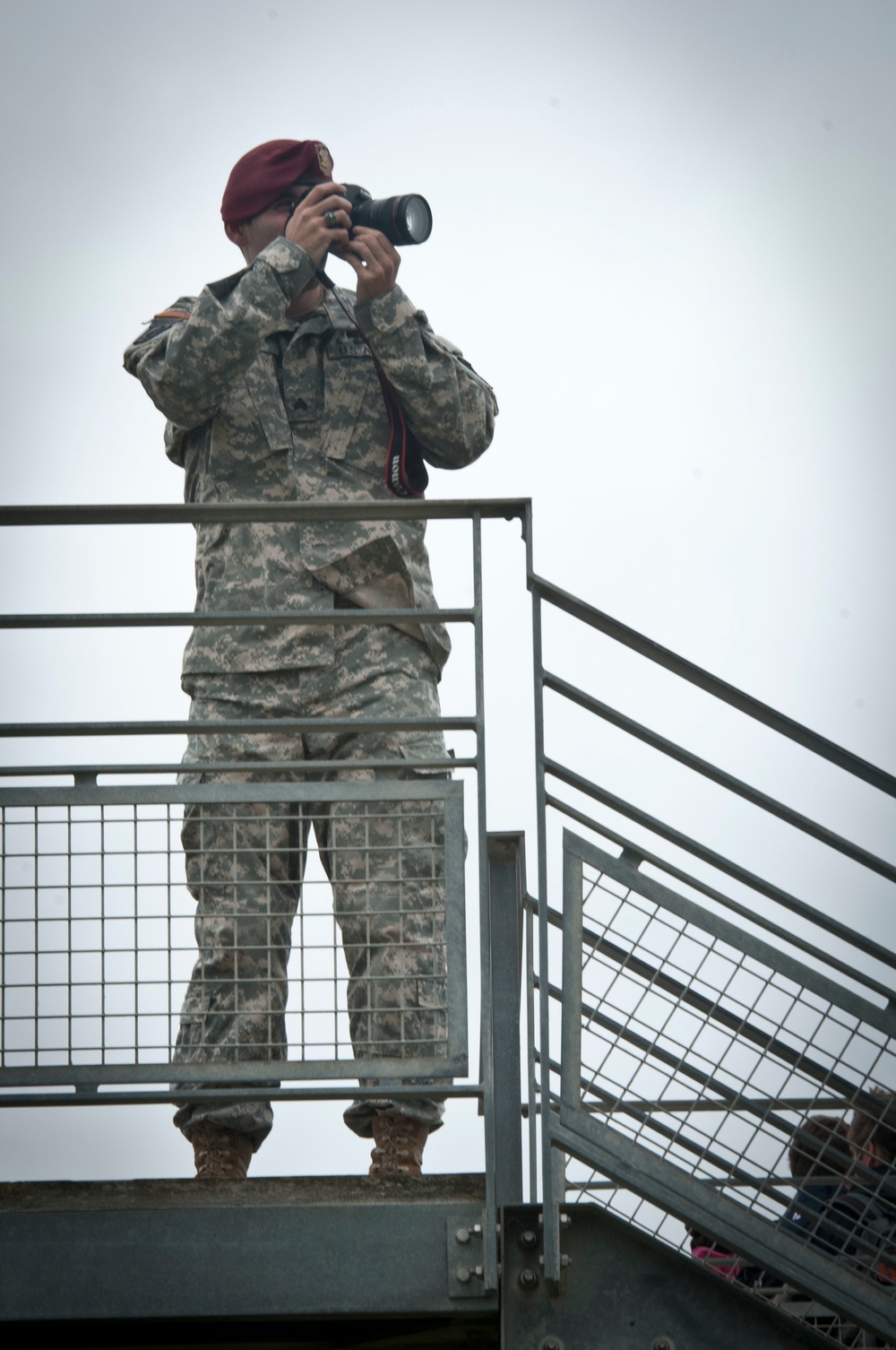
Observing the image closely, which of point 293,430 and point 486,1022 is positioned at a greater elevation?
point 293,430

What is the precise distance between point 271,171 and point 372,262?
0.37 m

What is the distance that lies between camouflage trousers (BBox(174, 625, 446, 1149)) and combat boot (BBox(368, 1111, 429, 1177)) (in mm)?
23

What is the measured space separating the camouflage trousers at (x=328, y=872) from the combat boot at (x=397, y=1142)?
0.02 m

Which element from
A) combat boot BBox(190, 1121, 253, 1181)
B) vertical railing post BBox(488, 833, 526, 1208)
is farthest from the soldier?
vertical railing post BBox(488, 833, 526, 1208)

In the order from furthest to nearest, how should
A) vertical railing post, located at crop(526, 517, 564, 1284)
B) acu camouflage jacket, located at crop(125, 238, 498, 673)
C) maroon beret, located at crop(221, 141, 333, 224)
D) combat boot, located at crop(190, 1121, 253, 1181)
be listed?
1. maroon beret, located at crop(221, 141, 333, 224)
2. acu camouflage jacket, located at crop(125, 238, 498, 673)
3. combat boot, located at crop(190, 1121, 253, 1181)
4. vertical railing post, located at crop(526, 517, 564, 1284)

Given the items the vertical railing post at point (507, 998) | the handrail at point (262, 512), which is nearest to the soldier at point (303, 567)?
the handrail at point (262, 512)

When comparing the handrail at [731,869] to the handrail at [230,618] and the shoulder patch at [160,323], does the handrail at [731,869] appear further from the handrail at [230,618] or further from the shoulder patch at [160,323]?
the shoulder patch at [160,323]

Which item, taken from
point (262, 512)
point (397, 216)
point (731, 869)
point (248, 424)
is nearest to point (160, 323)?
point (248, 424)

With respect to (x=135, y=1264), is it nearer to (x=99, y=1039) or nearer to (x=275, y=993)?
(x=99, y=1039)

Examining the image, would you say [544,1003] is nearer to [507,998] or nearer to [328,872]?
[328,872]

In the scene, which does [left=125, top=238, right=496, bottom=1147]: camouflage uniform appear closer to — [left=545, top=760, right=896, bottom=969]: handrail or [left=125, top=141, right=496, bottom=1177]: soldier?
[left=125, top=141, right=496, bottom=1177]: soldier

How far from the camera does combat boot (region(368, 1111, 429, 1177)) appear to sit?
3080 millimetres

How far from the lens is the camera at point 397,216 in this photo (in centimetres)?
358

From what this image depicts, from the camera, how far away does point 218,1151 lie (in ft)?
10.1
